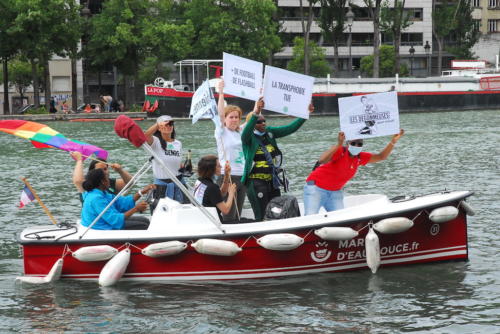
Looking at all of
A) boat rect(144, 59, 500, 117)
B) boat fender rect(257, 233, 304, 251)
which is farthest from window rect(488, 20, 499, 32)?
boat fender rect(257, 233, 304, 251)

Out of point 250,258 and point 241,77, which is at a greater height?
point 241,77

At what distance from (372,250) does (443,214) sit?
3.28 feet

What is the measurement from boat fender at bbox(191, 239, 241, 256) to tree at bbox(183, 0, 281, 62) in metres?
55.1

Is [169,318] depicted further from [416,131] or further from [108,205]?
[416,131]

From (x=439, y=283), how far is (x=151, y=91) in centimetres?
4555

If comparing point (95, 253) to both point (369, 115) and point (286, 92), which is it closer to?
point (286, 92)

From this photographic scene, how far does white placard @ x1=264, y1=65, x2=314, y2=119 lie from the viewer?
1137 cm

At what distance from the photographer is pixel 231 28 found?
66000mm

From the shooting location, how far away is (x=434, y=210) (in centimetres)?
A: 1145

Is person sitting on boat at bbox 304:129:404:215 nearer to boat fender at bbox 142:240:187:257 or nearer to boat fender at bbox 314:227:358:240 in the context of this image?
boat fender at bbox 314:227:358:240

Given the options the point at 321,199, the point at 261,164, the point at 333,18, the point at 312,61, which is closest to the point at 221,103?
the point at 261,164

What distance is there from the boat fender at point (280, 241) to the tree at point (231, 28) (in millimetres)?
55184

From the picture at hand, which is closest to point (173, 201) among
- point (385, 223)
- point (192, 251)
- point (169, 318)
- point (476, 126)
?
point (192, 251)

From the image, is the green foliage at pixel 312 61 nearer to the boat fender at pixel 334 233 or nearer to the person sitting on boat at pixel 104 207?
the person sitting on boat at pixel 104 207
